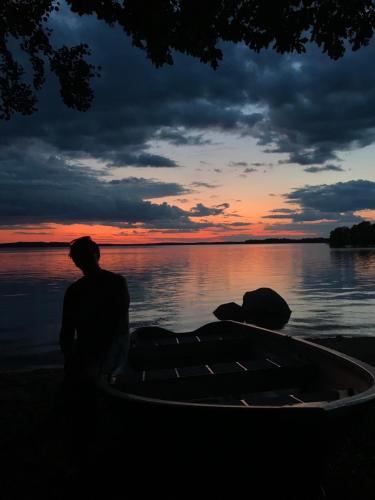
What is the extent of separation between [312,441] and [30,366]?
42.0 feet

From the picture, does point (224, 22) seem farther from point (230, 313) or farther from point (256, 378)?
point (230, 313)

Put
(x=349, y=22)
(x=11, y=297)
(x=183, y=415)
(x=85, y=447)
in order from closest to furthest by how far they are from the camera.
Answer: (x=183, y=415) → (x=85, y=447) → (x=349, y=22) → (x=11, y=297)

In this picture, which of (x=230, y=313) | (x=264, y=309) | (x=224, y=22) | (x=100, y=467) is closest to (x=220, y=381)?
(x=100, y=467)

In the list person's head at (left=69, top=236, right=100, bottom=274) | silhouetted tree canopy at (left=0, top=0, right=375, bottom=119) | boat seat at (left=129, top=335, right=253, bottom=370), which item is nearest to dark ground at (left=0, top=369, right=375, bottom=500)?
boat seat at (left=129, top=335, right=253, bottom=370)

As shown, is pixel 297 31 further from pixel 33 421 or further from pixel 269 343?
pixel 33 421

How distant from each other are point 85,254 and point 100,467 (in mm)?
3039

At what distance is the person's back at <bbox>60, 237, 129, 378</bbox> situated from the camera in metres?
5.29

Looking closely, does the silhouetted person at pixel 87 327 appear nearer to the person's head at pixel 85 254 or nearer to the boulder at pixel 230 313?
the person's head at pixel 85 254

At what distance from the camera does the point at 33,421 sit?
7996 mm

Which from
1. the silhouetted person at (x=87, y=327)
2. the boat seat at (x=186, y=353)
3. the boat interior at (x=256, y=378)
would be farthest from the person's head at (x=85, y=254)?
the boat seat at (x=186, y=353)

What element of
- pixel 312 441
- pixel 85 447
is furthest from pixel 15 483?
pixel 312 441

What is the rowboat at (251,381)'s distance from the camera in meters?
4.61

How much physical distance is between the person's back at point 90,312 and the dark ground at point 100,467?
2.17 feet

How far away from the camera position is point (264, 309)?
2506cm
